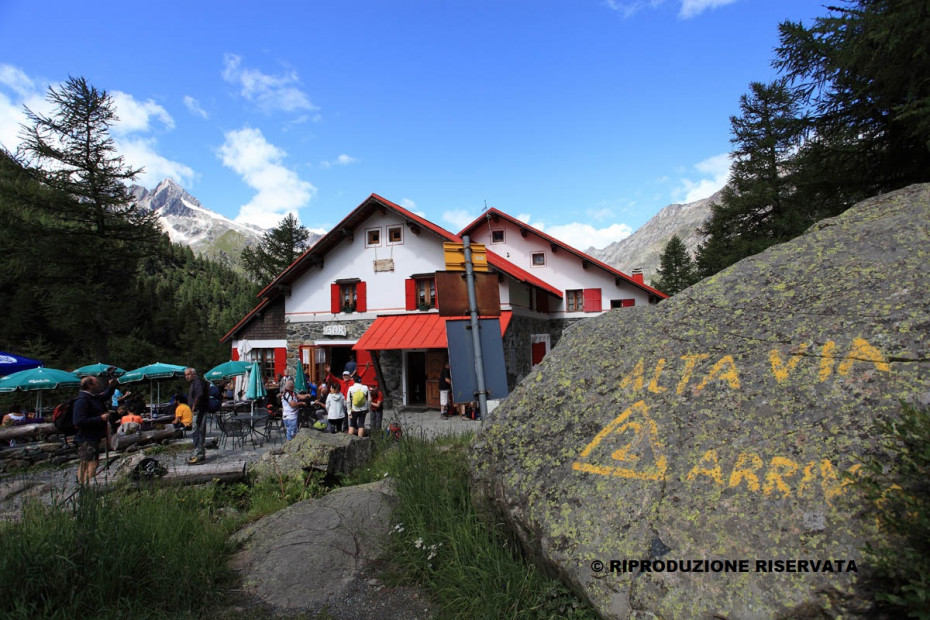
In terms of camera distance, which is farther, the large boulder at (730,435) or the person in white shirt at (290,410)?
the person in white shirt at (290,410)

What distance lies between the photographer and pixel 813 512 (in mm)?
2096

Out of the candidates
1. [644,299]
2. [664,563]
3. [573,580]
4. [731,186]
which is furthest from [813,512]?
[731,186]

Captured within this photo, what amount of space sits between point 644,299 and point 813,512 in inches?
806

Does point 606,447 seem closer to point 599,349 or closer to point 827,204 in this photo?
point 599,349

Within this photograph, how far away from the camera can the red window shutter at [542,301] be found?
21134mm

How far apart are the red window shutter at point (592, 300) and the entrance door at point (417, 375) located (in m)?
8.41

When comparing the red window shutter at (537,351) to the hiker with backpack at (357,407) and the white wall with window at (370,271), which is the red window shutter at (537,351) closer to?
the white wall with window at (370,271)

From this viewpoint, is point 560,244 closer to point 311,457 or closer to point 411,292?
point 411,292

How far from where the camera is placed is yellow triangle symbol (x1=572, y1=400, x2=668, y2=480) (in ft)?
8.38

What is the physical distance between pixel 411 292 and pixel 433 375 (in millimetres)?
3154

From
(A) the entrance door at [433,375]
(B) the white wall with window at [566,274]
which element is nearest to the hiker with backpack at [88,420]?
(A) the entrance door at [433,375]

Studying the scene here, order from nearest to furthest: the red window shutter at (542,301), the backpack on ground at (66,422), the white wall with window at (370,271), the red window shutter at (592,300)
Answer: the backpack on ground at (66,422) < the white wall with window at (370,271) < the red window shutter at (542,301) < the red window shutter at (592,300)

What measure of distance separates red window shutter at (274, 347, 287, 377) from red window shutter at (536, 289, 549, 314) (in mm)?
10755

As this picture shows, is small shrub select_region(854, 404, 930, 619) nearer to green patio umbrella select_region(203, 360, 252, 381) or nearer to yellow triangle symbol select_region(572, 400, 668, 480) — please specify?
yellow triangle symbol select_region(572, 400, 668, 480)
